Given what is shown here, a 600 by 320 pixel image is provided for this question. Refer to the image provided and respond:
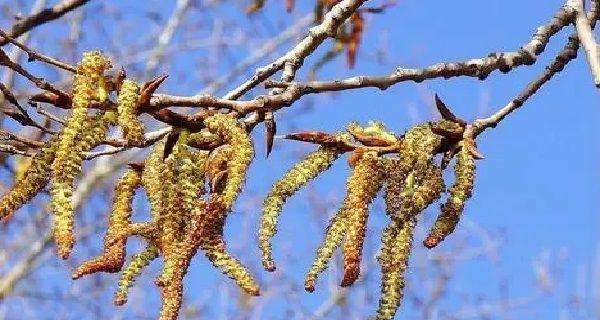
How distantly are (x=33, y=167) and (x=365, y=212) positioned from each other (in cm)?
41

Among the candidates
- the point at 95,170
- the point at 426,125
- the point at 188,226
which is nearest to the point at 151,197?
the point at 188,226

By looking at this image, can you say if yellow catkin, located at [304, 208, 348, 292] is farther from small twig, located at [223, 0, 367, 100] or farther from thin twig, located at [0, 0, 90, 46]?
thin twig, located at [0, 0, 90, 46]

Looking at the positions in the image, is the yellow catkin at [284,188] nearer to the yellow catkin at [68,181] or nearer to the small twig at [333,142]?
→ the small twig at [333,142]

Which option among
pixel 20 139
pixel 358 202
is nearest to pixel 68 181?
pixel 20 139

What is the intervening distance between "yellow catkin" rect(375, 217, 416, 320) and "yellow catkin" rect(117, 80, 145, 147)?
351 mm

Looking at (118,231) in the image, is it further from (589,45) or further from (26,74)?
(589,45)

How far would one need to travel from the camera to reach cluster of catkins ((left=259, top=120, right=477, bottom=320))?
1339 millimetres

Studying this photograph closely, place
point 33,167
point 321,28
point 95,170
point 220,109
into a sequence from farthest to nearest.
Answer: point 95,170 → point 321,28 → point 220,109 → point 33,167

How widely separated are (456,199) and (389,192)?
93 mm

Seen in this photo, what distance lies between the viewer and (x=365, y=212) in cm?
135

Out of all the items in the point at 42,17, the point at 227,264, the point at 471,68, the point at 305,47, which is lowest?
the point at 227,264

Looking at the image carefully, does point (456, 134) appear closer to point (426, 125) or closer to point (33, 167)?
point (426, 125)

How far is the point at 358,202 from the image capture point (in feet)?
4.43

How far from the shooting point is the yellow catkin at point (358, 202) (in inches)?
51.5
